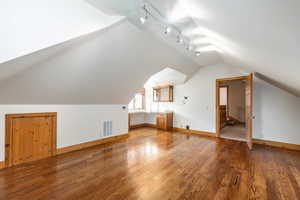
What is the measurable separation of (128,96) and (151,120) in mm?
2739

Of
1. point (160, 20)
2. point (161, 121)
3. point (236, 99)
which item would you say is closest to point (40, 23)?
point (160, 20)

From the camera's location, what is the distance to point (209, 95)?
4.94 metres

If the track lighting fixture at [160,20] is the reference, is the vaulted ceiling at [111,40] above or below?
below

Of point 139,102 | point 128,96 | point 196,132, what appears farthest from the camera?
point 139,102

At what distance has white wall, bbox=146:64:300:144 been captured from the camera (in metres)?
3.64

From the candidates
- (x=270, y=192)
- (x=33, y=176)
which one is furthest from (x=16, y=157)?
(x=270, y=192)

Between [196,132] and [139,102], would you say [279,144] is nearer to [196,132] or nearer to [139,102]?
[196,132]

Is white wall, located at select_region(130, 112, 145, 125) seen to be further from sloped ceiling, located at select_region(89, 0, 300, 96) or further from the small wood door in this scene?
sloped ceiling, located at select_region(89, 0, 300, 96)

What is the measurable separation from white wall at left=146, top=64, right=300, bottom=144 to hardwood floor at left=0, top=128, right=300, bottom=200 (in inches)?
25.7

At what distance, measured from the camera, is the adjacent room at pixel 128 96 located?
1.57 meters

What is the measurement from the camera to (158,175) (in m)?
2.26

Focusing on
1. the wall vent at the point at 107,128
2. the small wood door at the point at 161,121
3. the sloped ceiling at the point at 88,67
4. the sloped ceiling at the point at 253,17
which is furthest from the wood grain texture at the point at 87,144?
the sloped ceiling at the point at 253,17

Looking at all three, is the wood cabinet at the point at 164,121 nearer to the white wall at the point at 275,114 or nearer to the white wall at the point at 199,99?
the white wall at the point at 199,99

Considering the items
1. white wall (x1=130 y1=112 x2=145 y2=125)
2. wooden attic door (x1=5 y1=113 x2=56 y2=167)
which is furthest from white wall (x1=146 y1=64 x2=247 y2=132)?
wooden attic door (x1=5 y1=113 x2=56 y2=167)
